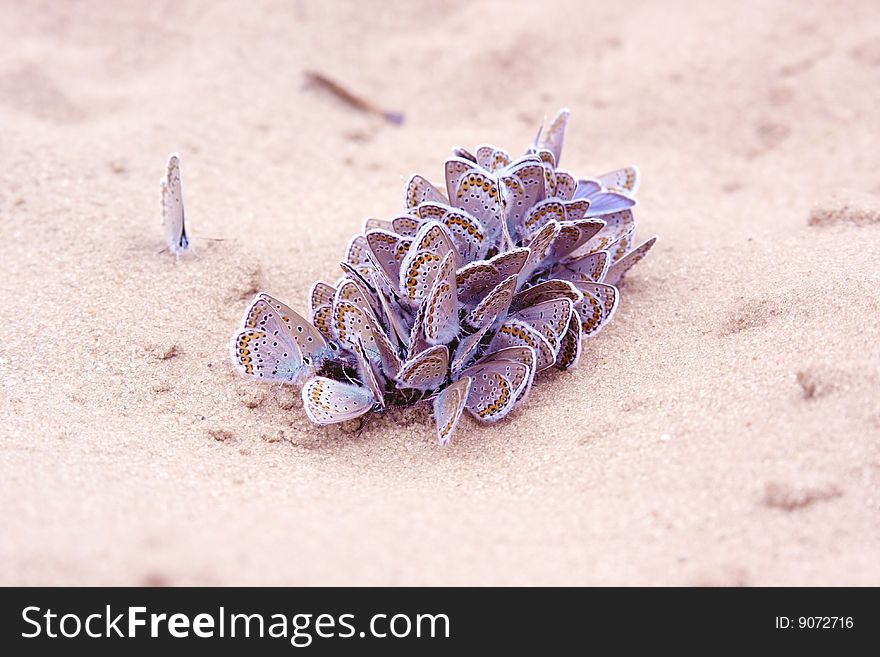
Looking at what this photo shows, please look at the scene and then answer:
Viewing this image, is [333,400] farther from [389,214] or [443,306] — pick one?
[389,214]

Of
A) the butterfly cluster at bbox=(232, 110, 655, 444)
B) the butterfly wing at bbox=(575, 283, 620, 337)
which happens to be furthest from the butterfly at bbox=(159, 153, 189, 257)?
the butterfly wing at bbox=(575, 283, 620, 337)

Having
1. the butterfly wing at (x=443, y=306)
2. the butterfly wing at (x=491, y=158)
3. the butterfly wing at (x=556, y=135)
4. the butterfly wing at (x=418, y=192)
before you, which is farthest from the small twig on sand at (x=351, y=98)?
the butterfly wing at (x=443, y=306)

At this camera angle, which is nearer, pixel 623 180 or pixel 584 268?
pixel 584 268

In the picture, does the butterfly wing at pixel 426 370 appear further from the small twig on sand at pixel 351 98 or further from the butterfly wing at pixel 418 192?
the small twig on sand at pixel 351 98

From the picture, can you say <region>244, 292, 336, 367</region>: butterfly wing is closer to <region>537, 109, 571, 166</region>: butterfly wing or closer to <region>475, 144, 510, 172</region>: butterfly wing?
<region>475, 144, 510, 172</region>: butterfly wing

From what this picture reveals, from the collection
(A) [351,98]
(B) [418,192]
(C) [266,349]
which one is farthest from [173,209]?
(A) [351,98]

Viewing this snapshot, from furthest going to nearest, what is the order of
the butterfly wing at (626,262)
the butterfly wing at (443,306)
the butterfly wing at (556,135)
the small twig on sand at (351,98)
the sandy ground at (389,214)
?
the small twig on sand at (351,98)
the butterfly wing at (556,135)
the butterfly wing at (626,262)
the butterfly wing at (443,306)
the sandy ground at (389,214)
